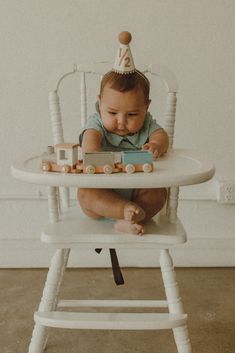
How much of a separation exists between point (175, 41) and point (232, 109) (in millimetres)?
350

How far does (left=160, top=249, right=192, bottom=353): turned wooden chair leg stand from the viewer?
4.27 feet

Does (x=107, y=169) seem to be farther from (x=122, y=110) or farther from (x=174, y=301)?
(x=174, y=301)

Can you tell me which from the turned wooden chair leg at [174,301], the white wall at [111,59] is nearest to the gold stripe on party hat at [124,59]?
the turned wooden chair leg at [174,301]

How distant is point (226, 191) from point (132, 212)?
974 mm

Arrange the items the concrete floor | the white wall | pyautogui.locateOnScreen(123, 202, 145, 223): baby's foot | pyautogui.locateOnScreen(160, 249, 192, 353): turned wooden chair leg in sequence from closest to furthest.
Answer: pyautogui.locateOnScreen(123, 202, 145, 223): baby's foot, pyautogui.locateOnScreen(160, 249, 192, 353): turned wooden chair leg, the concrete floor, the white wall

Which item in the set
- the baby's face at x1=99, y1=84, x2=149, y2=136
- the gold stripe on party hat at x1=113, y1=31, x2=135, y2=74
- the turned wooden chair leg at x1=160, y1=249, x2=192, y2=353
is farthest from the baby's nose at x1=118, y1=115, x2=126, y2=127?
the turned wooden chair leg at x1=160, y1=249, x2=192, y2=353

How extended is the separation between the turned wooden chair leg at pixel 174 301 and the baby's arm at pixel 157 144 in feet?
0.90

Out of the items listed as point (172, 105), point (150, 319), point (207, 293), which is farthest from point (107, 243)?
point (207, 293)

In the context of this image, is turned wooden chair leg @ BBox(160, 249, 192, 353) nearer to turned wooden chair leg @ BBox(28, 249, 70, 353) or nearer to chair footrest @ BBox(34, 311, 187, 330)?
chair footrest @ BBox(34, 311, 187, 330)

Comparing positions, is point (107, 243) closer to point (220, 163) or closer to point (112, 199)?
point (112, 199)

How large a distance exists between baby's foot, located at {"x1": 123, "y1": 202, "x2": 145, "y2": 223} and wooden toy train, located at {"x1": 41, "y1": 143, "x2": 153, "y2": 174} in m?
0.12

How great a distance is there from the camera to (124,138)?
1364 mm

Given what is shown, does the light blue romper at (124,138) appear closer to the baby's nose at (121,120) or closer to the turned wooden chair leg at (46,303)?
the baby's nose at (121,120)

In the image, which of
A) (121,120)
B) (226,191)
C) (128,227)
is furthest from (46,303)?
(226,191)
